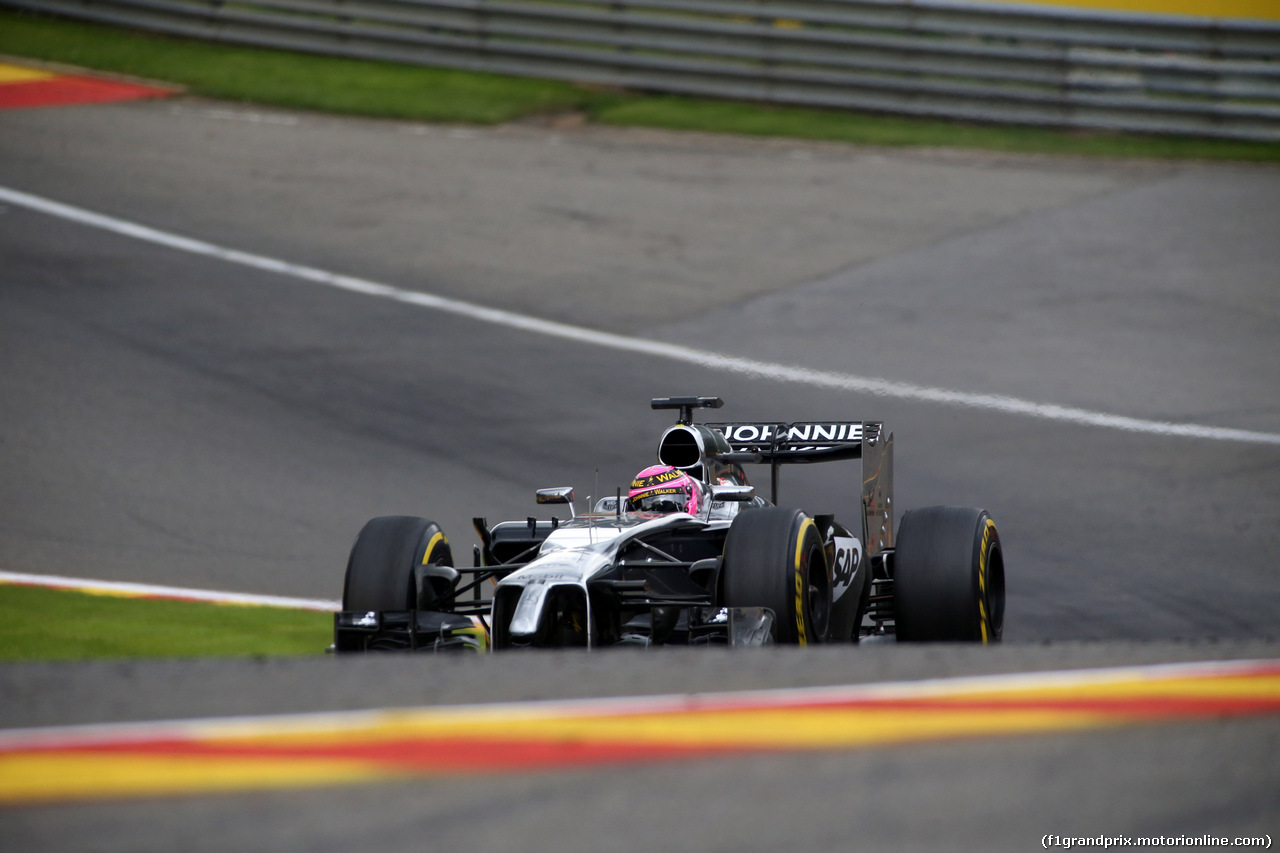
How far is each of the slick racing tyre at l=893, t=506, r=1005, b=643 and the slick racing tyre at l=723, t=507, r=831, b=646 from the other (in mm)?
915

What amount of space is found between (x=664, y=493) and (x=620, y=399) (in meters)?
5.05

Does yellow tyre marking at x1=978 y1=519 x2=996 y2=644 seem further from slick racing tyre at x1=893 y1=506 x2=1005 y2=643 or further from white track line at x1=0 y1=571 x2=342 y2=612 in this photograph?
white track line at x1=0 y1=571 x2=342 y2=612

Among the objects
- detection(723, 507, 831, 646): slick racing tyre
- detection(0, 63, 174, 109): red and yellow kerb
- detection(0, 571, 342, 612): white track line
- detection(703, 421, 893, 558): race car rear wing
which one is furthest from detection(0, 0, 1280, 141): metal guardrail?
detection(723, 507, 831, 646): slick racing tyre

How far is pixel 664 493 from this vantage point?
866cm

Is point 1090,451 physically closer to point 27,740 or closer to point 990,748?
point 990,748

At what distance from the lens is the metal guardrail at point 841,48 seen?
19.8 m

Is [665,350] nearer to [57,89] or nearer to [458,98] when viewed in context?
[458,98]

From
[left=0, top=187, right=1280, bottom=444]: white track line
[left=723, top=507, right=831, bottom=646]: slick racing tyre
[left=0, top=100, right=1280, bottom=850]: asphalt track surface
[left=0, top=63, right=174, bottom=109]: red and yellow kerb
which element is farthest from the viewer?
[left=0, top=63, right=174, bottom=109]: red and yellow kerb

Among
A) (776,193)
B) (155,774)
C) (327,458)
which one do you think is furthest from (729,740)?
(776,193)

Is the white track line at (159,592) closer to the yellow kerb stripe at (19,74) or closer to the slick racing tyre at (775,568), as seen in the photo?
the slick racing tyre at (775,568)

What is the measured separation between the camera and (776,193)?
19281 millimetres

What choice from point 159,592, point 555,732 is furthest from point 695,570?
point 159,592

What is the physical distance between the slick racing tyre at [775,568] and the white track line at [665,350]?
20.7ft

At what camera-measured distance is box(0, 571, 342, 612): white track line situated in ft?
32.5
